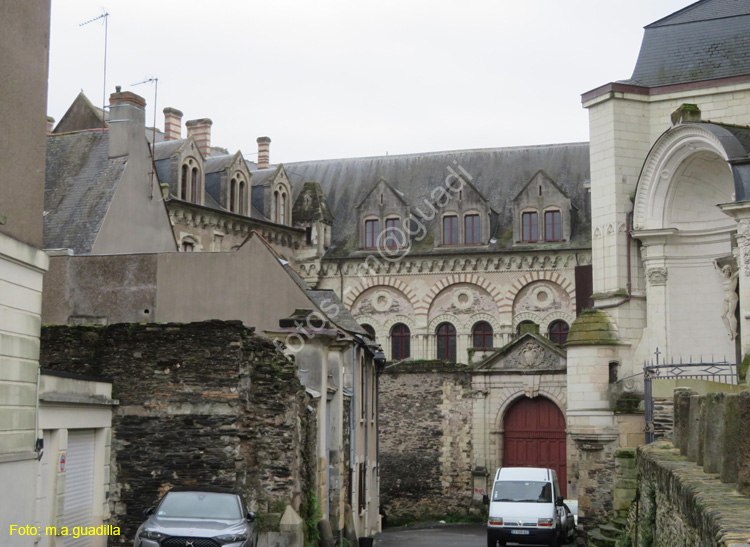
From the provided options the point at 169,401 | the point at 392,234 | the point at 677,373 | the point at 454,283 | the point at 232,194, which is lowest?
the point at 169,401

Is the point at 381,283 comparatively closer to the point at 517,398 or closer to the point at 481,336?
the point at 481,336

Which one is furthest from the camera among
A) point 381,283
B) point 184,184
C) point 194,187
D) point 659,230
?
point 381,283

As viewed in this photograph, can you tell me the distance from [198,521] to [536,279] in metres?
28.3

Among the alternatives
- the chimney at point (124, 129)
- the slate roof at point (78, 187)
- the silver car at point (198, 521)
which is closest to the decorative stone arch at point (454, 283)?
the chimney at point (124, 129)

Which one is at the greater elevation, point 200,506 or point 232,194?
point 232,194

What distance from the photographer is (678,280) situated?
26.9 metres

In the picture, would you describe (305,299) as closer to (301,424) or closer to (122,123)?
A: (301,424)

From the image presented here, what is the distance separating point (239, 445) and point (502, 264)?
2565cm

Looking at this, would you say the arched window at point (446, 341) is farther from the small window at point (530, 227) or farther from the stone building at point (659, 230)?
the stone building at point (659, 230)

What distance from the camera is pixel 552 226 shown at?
40781 millimetres

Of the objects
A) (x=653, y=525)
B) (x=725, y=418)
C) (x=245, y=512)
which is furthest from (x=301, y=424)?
(x=725, y=418)

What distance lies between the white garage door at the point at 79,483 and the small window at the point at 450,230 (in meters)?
27.6

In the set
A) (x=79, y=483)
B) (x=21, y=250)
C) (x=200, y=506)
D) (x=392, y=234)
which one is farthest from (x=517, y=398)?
(x=21, y=250)

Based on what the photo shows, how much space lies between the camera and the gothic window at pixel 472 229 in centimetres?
4181
